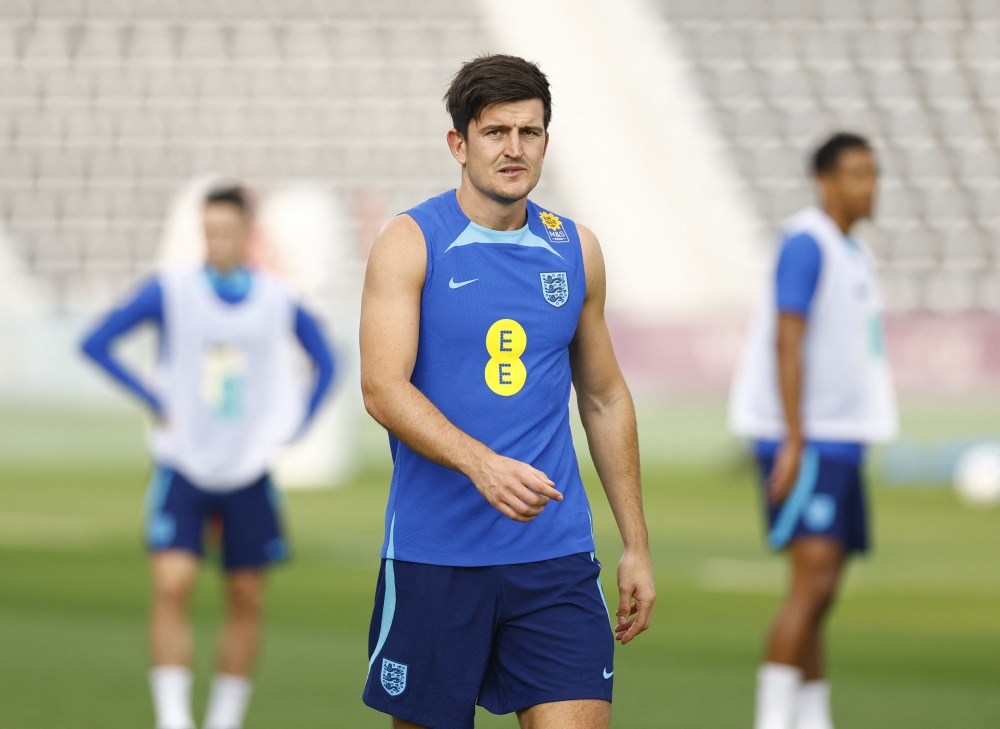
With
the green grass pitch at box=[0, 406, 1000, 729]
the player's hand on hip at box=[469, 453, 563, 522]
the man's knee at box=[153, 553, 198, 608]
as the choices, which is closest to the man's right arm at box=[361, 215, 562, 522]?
the player's hand on hip at box=[469, 453, 563, 522]

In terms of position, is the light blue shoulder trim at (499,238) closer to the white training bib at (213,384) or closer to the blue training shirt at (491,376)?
the blue training shirt at (491,376)

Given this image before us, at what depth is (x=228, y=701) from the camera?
6836 millimetres

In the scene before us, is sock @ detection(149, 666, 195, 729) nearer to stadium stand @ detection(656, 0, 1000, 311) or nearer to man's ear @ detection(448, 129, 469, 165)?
man's ear @ detection(448, 129, 469, 165)

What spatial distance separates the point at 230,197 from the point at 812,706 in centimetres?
317

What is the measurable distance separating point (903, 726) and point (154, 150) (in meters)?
24.8

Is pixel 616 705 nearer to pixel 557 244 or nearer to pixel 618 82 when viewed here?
pixel 557 244

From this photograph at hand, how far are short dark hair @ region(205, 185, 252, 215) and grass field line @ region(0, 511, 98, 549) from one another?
7.51 meters

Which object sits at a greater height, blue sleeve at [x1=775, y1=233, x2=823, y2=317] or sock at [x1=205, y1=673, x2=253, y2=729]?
blue sleeve at [x1=775, y1=233, x2=823, y2=317]

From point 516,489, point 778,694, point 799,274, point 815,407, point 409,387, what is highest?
point 799,274

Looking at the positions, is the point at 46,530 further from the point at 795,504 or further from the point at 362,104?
the point at 362,104

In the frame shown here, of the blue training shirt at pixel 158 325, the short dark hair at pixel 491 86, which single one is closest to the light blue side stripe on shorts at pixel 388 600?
the short dark hair at pixel 491 86

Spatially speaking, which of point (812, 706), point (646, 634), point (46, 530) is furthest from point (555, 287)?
point (46, 530)

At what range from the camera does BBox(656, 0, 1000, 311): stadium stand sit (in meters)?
28.4

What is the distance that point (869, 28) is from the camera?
29719mm
